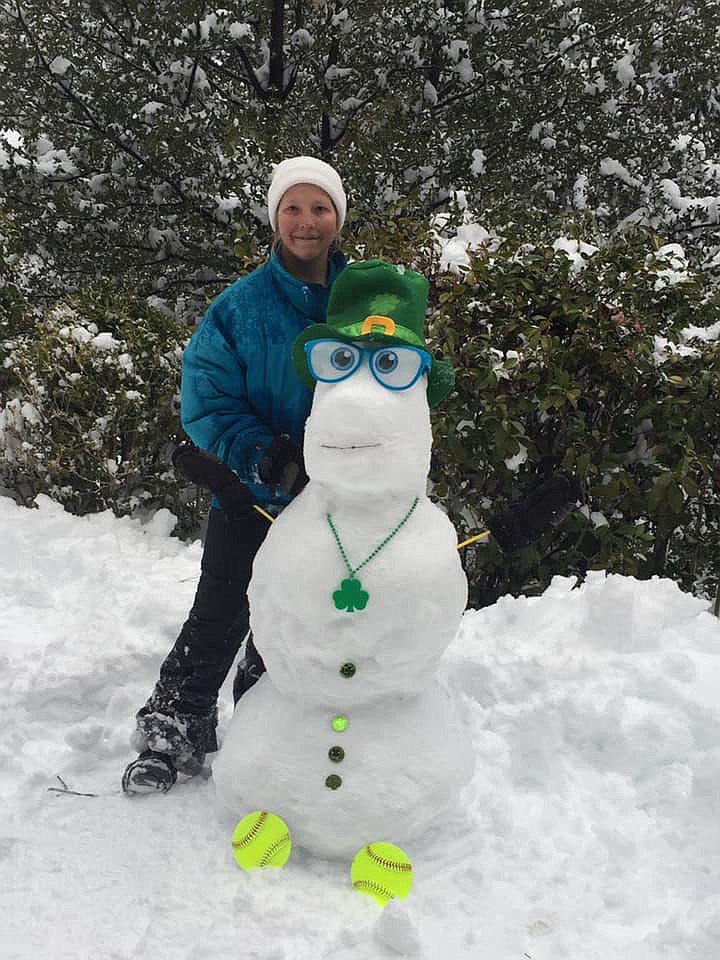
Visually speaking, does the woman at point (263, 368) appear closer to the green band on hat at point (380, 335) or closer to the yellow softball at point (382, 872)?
the green band on hat at point (380, 335)

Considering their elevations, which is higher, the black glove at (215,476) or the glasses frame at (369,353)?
the glasses frame at (369,353)

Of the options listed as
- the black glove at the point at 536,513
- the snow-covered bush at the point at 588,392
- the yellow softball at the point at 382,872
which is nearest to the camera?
the yellow softball at the point at 382,872

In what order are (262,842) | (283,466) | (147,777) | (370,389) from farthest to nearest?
1. (147,777)
2. (283,466)
3. (262,842)
4. (370,389)

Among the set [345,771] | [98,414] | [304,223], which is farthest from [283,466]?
[98,414]

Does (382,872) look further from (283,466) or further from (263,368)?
(263,368)

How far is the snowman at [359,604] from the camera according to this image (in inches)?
72.6

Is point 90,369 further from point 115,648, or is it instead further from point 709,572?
point 709,572

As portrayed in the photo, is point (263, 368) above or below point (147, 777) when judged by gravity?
above

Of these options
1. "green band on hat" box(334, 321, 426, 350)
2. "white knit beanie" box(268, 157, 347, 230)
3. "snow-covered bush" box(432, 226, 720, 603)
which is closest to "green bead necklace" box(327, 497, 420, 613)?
"green band on hat" box(334, 321, 426, 350)

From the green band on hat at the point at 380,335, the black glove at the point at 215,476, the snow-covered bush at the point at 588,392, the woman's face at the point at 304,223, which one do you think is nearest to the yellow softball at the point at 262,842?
the black glove at the point at 215,476

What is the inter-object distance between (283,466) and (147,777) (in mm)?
1028

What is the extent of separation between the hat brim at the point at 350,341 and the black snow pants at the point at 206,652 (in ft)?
1.68

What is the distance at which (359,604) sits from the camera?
185 centimetres

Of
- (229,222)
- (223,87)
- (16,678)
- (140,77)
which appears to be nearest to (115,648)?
(16,678)
